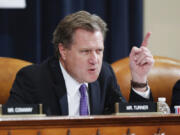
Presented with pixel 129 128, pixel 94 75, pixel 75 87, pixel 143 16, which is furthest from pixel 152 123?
pixel 143 16

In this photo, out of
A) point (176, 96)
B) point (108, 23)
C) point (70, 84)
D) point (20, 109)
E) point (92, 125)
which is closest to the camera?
point (92, 125)

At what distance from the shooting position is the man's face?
1.84m

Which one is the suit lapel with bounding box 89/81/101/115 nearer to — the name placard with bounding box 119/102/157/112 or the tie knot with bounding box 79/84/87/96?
the tie knot with bounding box 79/84/87/96

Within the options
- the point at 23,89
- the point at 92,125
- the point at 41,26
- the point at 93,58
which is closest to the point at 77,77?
the point at 93,58

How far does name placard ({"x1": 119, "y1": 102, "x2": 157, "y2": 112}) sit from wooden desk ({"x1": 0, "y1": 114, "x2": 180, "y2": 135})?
0.17 metres

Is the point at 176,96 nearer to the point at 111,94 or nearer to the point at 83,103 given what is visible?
the point at 111,94

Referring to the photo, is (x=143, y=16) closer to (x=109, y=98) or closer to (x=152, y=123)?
(x=109, y=98)

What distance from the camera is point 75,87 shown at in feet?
6.37

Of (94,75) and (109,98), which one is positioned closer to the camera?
(94,75)

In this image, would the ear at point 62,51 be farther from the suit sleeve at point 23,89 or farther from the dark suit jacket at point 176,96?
the dark suit jacket at point 176,96

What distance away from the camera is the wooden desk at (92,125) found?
1.19 meters

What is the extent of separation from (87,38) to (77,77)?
0.68 ft

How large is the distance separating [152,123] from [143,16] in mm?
1927

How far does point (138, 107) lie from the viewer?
1.43m
